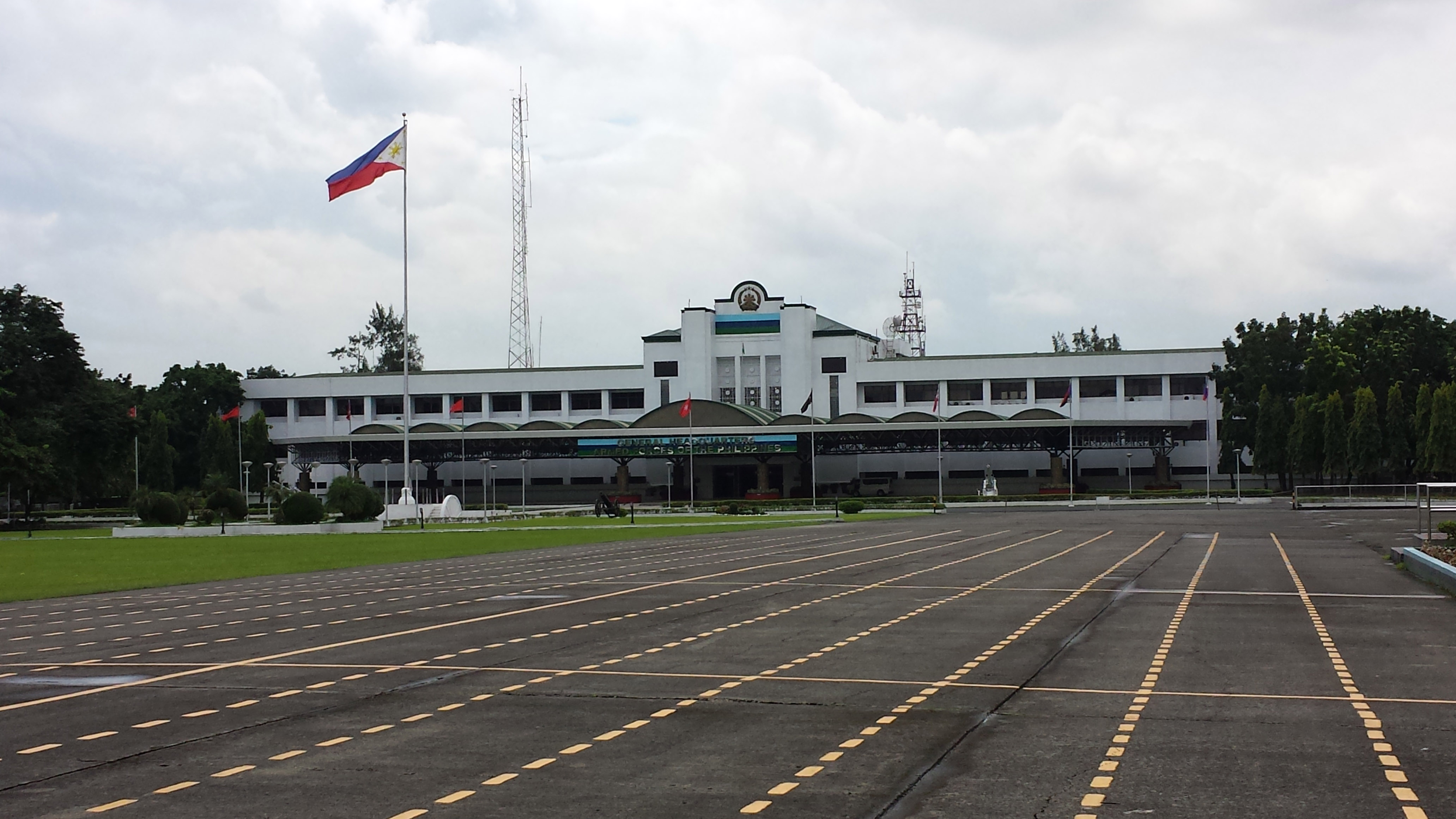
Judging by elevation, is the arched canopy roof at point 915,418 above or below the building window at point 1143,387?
below

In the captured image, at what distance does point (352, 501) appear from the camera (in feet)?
213

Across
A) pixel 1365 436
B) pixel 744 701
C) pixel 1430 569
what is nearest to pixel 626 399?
pixel 1365 436

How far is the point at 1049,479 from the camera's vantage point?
342 feet

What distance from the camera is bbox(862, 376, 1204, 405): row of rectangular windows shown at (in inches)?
4254

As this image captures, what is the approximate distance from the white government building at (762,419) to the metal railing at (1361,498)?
2054cm

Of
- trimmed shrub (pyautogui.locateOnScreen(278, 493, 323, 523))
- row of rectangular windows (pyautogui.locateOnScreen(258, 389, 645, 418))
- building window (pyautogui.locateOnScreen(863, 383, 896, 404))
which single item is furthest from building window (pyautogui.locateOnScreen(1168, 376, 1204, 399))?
trimmed shrub (pyautogui.locateOnScreen(278, 493, 323, 523))

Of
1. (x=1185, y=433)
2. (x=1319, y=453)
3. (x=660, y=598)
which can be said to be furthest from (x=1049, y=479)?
(x=660, y=598)

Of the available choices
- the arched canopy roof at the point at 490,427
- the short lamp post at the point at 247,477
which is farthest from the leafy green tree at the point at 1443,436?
the short lamp post at the point at 247,477

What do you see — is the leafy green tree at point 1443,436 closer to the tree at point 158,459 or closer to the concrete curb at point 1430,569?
the concrete curb at point 1430,569

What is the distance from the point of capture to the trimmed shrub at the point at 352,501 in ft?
213

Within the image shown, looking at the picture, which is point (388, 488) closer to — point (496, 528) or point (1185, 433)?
point (496, 528)

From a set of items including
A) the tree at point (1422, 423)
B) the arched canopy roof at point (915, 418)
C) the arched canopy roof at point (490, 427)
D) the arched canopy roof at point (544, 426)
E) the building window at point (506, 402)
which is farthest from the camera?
the building window at point (506, 402)

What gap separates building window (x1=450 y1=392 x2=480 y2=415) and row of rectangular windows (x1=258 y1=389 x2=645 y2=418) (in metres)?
0.03

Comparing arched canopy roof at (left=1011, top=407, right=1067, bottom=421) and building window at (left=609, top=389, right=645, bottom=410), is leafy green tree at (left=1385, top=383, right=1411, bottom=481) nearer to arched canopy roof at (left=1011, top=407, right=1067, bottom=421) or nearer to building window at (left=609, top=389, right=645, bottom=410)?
arched canopy roof at (left=1011, top=407, right=1067, bottom=421)
